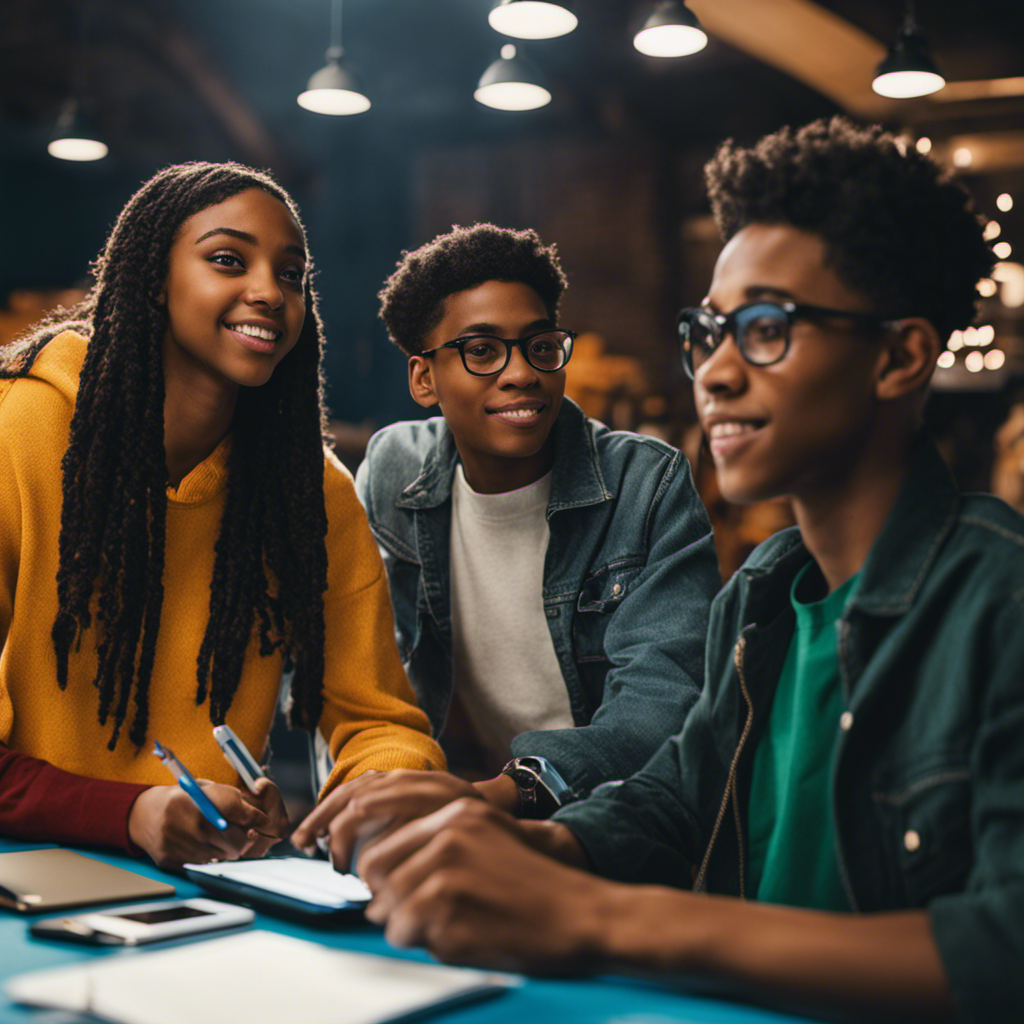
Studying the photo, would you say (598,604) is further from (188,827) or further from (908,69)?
(908,69)

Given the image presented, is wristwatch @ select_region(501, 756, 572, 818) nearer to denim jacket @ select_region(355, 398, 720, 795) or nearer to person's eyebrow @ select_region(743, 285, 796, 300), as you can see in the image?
denim jacket @ select_region(355, 398, 720, 795)

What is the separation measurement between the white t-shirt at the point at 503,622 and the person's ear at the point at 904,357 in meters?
1.12

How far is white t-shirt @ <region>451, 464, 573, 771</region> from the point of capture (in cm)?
221

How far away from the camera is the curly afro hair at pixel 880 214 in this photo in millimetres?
1203

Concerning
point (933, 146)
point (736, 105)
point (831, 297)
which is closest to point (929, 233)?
point (831, 297)

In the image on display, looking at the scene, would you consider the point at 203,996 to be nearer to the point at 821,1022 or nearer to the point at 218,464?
the point at 821,1022

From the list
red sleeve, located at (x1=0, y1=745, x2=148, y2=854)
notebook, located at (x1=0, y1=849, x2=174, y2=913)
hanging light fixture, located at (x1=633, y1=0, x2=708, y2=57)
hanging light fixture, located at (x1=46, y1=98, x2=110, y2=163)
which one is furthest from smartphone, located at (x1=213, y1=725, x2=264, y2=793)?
hanging light fixture, located at (x1=46, y1=98, x2=110, y2=163)

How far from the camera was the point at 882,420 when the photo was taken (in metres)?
1.22

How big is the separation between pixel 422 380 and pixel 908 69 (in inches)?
121

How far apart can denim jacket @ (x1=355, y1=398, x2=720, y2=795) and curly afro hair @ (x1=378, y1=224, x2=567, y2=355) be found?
25cm

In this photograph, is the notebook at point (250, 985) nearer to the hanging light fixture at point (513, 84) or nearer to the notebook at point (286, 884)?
the notebook at point (286, 884)

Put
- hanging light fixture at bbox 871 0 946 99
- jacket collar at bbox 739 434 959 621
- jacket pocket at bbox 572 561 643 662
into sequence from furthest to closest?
hanging light fixture at bbox 871 0 946 99 < jacket pocket at bbox 572 561 643 662 < jacket collar at bbox 739 434 959 621

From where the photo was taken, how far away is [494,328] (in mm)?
2166

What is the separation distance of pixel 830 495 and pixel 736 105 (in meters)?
6.72
